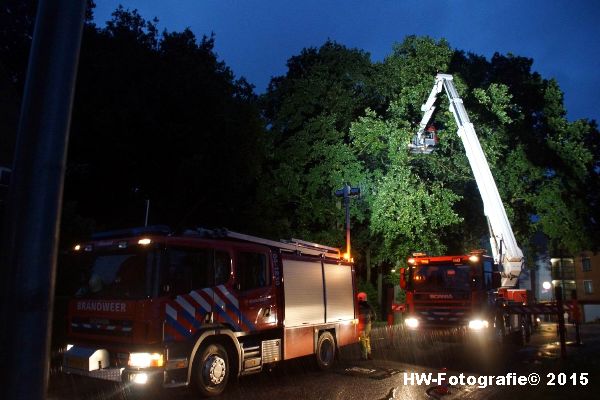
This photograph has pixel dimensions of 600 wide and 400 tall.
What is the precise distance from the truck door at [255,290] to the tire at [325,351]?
1775 millimetres

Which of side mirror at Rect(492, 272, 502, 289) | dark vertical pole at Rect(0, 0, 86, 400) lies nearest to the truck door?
dark vertical pole at Rect(0, 0, 86, 400)

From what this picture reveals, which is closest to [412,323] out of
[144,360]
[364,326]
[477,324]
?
[477,324]

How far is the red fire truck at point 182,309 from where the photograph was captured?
710 centimetres

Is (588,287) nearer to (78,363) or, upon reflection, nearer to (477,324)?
(477,324)

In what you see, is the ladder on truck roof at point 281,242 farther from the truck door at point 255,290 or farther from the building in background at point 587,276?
the building in background at point 587,276

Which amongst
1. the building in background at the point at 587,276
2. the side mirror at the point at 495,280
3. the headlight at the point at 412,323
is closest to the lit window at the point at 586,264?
the building in background at the point at 587,276

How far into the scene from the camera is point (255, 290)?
896 centimetres

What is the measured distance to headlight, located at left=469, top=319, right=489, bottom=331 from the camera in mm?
13508

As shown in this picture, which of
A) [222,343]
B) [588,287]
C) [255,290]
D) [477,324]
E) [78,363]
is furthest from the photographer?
[588,287]

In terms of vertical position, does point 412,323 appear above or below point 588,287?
below

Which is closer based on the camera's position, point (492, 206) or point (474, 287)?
point (474, 287)

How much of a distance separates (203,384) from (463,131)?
46.4 feet

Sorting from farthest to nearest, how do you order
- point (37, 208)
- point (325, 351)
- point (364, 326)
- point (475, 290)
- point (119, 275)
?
point (475, 290), point (364, 326), point (325, 351), point (119, 275), point (37, 208)

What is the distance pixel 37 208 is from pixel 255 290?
701cm
